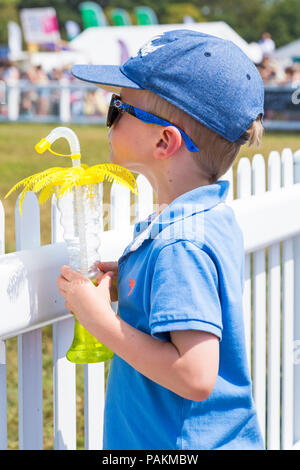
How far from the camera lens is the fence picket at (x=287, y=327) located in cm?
301

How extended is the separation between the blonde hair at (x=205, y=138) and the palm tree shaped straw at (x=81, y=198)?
0.17 m

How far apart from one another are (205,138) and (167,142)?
3.7 inches

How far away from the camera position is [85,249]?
1613mm

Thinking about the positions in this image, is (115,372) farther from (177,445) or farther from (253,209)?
(253,209)

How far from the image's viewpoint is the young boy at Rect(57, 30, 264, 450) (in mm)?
1475

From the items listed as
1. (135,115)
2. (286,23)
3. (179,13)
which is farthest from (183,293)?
(286,23)

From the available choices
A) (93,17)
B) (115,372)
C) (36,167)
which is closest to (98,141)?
(36,167)

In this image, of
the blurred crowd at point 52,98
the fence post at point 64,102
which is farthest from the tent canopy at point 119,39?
the fence post at point 64,102

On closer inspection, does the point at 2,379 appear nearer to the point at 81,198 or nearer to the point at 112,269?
the point at 112,269

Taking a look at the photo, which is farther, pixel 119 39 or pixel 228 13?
pixel 228 13

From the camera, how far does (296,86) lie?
1580cm

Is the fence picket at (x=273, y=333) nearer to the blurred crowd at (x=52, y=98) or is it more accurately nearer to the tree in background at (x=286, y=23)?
the blurred crowd at (x=52, y=98)

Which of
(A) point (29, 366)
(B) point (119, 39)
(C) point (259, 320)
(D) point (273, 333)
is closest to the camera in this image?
(A) point (29, 366)

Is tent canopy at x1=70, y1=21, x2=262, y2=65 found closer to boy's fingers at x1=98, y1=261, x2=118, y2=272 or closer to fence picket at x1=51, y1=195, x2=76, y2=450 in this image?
fence picket at x1=51, y1=195, x2=76, y2=450
